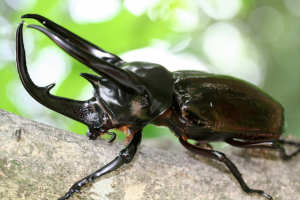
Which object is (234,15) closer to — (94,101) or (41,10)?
(41,10)

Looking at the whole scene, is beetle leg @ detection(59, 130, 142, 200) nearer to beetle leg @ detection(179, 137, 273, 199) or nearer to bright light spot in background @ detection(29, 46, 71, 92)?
beetle leg @ detection(179, 137, 273, 199)

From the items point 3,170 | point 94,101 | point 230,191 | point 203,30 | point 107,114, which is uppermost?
point 3,170

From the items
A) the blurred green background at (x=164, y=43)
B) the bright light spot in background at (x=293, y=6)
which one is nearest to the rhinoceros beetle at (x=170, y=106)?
the blurred green background at (x=164, y=43)

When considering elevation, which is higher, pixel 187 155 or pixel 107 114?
pixel 107 114

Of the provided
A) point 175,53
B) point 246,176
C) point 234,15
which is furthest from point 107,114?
point 234,15

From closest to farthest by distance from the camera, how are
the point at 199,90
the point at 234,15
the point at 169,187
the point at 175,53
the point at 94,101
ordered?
the point at 169,187, the point at 94,101, the point at 199,90, the point at 175,53, the point at 234,15

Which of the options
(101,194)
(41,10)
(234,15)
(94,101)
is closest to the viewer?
A: (101,194)

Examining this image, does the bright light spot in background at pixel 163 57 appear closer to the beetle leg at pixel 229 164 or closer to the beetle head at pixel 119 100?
the beetle head at pixel 119 100
